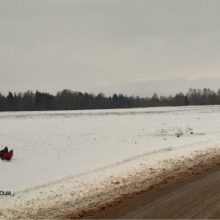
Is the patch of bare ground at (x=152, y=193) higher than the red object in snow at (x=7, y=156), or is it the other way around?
the red object in snow at (x=7, y=156)

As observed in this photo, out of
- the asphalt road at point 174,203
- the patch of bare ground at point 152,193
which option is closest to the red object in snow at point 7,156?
the patch of bare ground at point 152,193

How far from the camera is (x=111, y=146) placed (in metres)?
21.2

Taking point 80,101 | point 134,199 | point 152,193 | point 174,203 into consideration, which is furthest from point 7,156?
point 80,101

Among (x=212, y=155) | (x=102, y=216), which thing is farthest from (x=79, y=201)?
(x=212, y=155)

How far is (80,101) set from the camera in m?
158

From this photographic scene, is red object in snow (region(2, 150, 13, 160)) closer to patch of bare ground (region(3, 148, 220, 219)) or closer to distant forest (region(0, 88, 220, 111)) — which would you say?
patch of bare ground (region(3, 148, 220, 219))

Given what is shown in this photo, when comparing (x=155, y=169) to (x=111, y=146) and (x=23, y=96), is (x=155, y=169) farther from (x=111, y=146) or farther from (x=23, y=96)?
(x=23, y=96)

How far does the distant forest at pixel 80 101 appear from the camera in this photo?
14335cm

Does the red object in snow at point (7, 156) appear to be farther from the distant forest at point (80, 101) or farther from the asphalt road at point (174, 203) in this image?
the distant forest at point (80, 101)

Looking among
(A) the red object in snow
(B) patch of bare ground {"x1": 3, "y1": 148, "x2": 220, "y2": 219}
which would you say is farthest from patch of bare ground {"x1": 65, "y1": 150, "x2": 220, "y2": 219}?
(A) the red object in snow

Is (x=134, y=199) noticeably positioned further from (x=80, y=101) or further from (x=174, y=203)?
(x=80, y=101)

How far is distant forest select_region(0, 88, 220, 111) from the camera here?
143 m

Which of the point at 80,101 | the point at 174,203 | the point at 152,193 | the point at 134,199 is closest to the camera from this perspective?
the point at 174,203

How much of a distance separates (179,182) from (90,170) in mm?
3165
